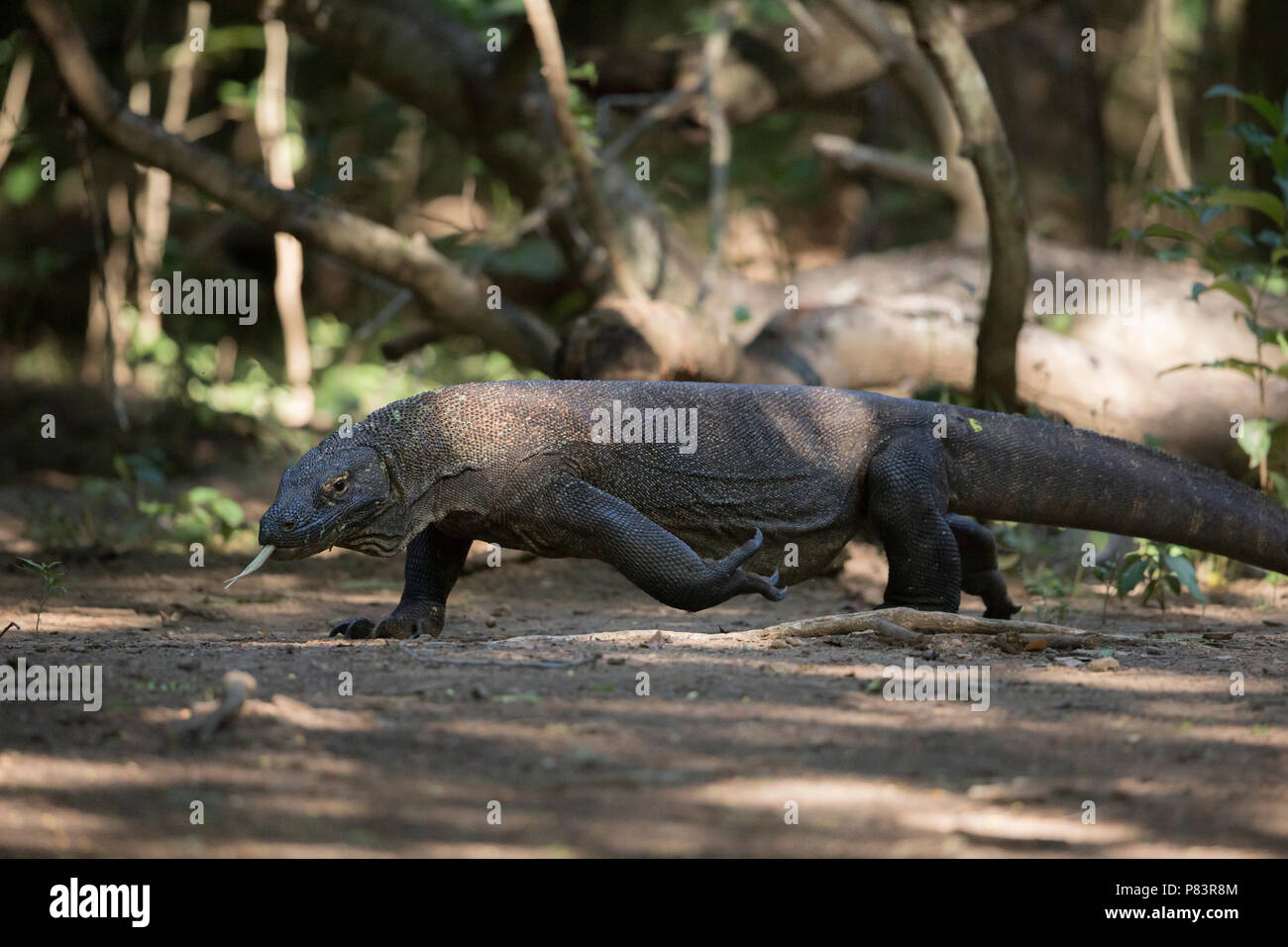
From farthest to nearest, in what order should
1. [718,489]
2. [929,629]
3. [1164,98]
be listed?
[1164,98] → [718,489] → [929,629]

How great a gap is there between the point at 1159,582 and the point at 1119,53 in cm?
1199

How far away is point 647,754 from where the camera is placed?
10.5 feet

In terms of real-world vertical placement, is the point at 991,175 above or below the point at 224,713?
above

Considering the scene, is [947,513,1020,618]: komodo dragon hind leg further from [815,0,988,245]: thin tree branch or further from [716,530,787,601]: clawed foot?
[815,0,988,245]: thin tree branch

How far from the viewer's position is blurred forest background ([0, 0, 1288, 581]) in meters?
7.79

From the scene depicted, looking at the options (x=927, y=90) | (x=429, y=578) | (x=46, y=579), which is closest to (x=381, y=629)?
(x=429, y=578)

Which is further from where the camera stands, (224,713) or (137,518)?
(137,518)

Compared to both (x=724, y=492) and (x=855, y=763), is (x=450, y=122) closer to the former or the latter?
(x=724, y=492)

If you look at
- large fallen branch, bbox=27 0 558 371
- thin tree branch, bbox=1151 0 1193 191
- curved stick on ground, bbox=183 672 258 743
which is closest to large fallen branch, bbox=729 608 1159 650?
curved stick on ground, bbox=183 672 258 743

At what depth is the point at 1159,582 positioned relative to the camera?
659cm

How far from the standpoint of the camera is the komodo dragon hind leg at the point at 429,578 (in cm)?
539

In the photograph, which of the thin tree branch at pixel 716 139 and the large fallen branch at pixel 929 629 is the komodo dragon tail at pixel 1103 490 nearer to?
the large fallen branch at pixel 929 629

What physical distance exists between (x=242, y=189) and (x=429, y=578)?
352 cm

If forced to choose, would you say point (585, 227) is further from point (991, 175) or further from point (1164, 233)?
point (1164, 233)
